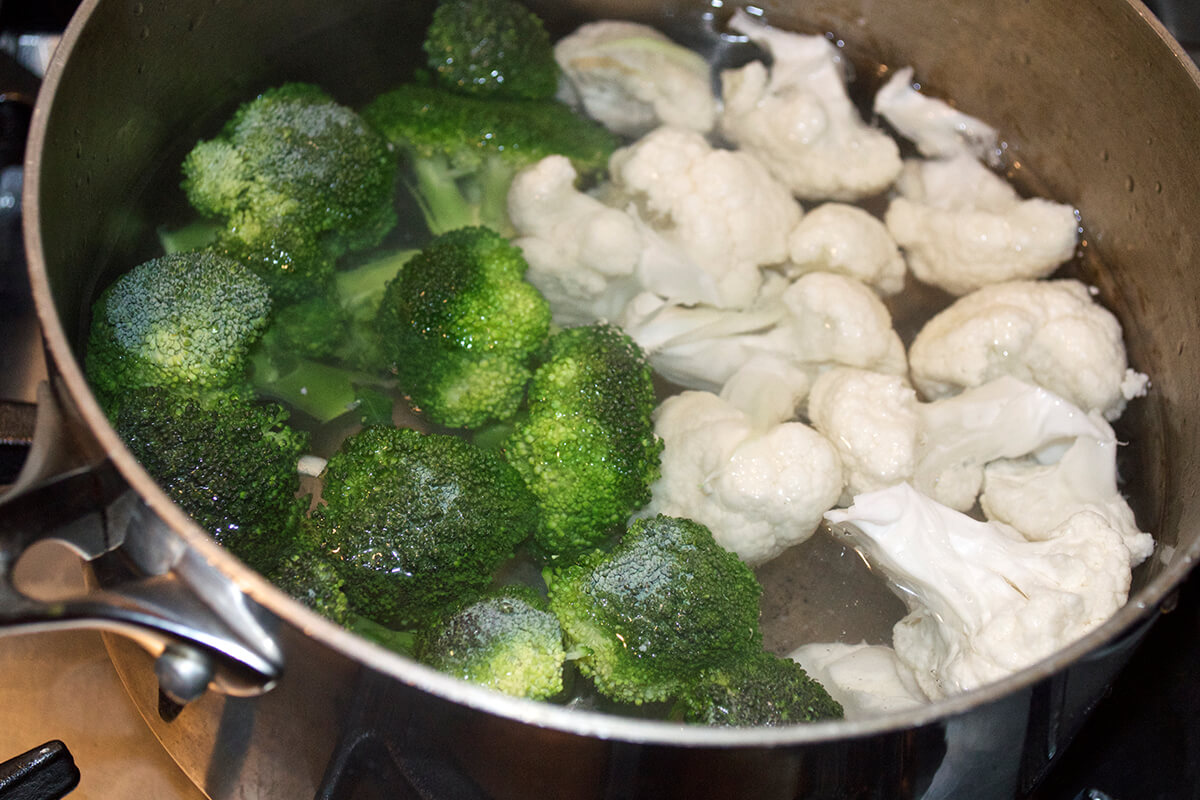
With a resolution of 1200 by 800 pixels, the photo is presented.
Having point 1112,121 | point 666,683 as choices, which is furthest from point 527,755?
point 1112,121

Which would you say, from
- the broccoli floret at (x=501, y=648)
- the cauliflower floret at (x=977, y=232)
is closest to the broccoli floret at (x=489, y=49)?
the cauliflower floret at (x=977, y=232)

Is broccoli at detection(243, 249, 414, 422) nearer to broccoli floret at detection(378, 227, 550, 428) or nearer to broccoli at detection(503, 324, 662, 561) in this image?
broccoli floret at detection(378, 227, 550, 428)

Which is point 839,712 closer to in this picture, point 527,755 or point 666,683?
point 666,683

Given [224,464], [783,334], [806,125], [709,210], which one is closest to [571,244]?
[709,210]

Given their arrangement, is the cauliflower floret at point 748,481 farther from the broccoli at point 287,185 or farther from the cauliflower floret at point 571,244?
the broccoli at point 287,185

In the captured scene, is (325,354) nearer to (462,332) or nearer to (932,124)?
(462,332)
